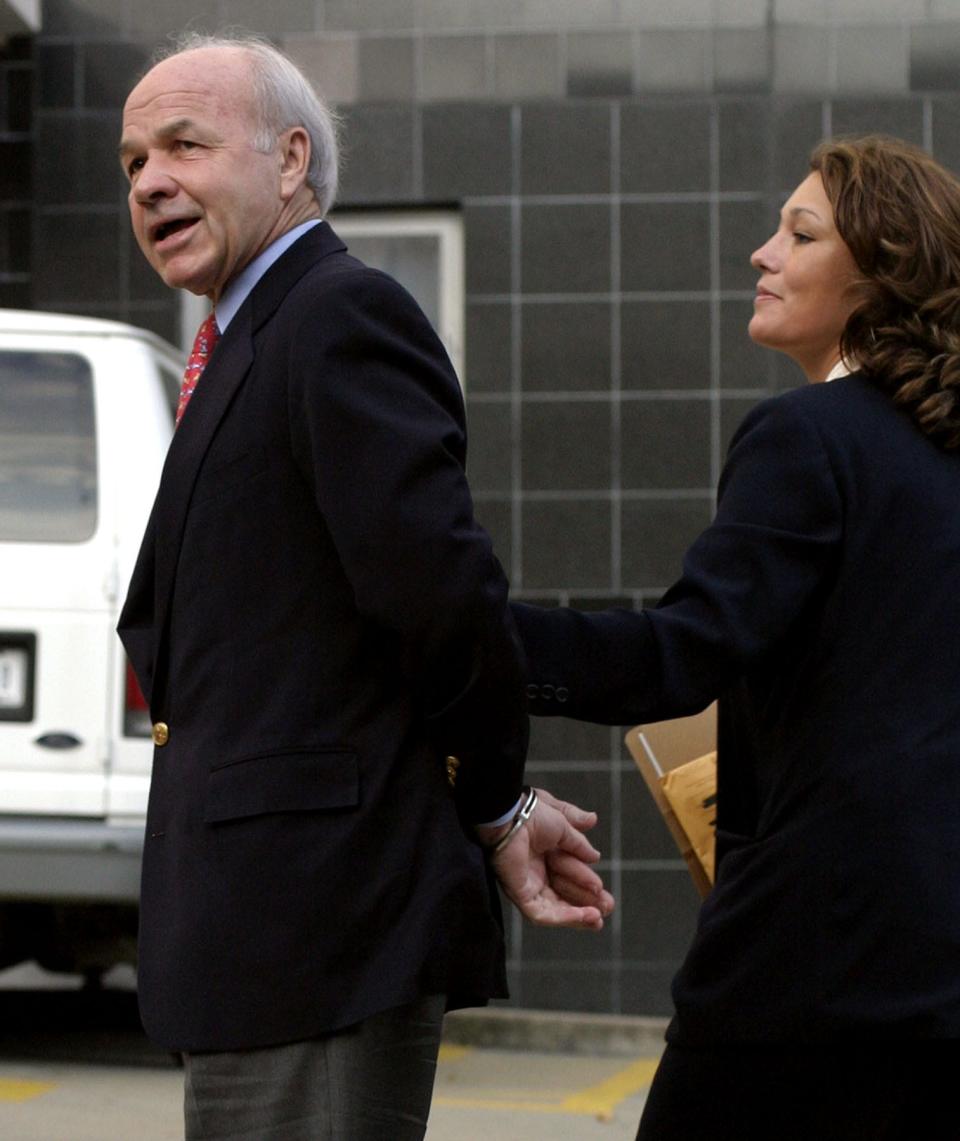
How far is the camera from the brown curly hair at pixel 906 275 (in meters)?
2.65

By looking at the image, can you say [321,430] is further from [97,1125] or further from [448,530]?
[97,1125]

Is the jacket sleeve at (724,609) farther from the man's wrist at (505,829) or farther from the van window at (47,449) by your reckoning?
the van window at (47,449)

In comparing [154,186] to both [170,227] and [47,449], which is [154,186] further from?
[47,449]

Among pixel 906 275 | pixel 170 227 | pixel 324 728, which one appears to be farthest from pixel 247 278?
pixel 906 275

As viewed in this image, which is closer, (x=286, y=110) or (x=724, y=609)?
(x=724, y=609)

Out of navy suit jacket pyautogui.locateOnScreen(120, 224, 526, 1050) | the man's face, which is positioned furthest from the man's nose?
navy suit jacket pyautogui.locateOnScreen(120, 224, 526, 1050)

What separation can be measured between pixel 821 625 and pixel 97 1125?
385 centimetres

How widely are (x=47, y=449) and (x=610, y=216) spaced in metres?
3.36

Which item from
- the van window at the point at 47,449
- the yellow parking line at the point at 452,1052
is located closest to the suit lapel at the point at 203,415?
the van window at the point at 47,449

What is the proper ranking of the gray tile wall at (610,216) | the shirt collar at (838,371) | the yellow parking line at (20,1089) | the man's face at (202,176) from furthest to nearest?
the gray tile wall at (610,216) < the yellow parking line at (20,1089) < the shirt collar at (838,371) < the man's face at (202,176)

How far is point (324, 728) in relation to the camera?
2.38m

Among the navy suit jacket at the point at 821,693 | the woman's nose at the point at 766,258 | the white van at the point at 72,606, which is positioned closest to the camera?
the navy suit jacket at the point at 821,693

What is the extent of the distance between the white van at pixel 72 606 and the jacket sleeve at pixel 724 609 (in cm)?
361

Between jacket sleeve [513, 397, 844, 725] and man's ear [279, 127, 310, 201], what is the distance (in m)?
0.58
